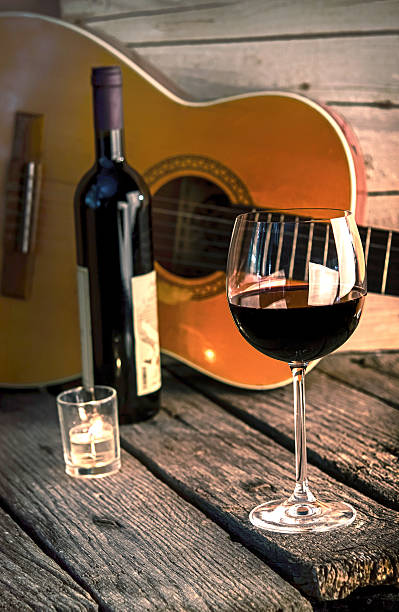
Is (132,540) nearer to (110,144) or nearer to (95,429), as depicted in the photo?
(95,429)

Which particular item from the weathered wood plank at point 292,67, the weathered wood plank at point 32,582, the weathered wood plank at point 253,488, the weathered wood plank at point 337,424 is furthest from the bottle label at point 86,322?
the weathered wood plank at point 292,67

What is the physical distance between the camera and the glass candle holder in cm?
104

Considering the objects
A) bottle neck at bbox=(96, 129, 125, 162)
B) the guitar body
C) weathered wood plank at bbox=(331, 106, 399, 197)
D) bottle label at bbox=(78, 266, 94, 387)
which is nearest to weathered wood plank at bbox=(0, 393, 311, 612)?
bottle label at bbox=(78, 266, 94, 387)

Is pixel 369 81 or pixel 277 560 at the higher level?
pixel 369 81

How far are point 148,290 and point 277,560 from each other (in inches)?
19.1

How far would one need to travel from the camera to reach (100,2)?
5.02ft

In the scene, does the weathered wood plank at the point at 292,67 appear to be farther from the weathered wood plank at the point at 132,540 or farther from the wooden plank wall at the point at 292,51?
the weathered wood plank at the point at 132,540

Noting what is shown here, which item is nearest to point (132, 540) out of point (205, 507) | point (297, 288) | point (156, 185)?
point (205, 507)

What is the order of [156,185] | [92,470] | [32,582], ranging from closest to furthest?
[32,582] → [92,470] → [156,185]

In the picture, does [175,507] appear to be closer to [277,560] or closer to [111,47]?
[277,560]

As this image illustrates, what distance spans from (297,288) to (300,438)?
0.57 ft

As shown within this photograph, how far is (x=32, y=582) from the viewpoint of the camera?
790 mm

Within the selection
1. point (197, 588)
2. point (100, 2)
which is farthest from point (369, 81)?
point (197, 588)

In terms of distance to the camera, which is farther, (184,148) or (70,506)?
(184,148)
